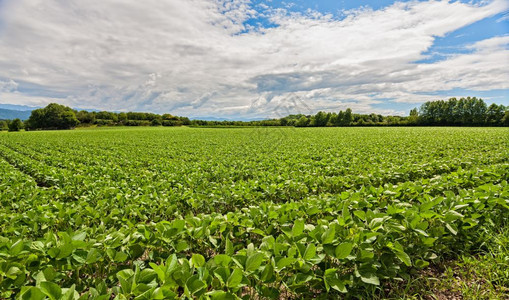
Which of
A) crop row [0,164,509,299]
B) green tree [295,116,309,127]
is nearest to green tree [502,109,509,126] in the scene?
green tree [295,116,309,127]

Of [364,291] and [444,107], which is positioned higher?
[444,107]

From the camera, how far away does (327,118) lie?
117375mm

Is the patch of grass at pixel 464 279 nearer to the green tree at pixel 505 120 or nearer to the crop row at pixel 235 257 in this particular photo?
the crop row at pixel 235 257

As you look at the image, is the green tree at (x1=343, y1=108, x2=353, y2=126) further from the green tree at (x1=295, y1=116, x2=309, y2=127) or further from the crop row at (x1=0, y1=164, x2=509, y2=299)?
the crop row at (x1=0, y1=164, x2=509, y2=299)

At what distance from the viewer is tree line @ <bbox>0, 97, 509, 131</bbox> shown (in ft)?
284

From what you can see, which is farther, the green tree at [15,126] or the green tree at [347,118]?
the green tree at [347,118]

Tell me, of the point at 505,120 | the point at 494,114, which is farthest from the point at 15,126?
the point at 494,114

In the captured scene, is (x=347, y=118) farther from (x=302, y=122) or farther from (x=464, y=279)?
(x=464, y=279)

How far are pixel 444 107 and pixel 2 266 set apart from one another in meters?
136

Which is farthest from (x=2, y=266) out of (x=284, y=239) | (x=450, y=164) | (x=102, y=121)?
(x=102, y=121)

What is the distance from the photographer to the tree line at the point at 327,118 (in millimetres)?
86438

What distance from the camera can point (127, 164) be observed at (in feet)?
49.8

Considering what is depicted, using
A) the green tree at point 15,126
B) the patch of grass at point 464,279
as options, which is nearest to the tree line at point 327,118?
the green tree at point 15,126

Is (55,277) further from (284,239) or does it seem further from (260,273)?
(284,239)
